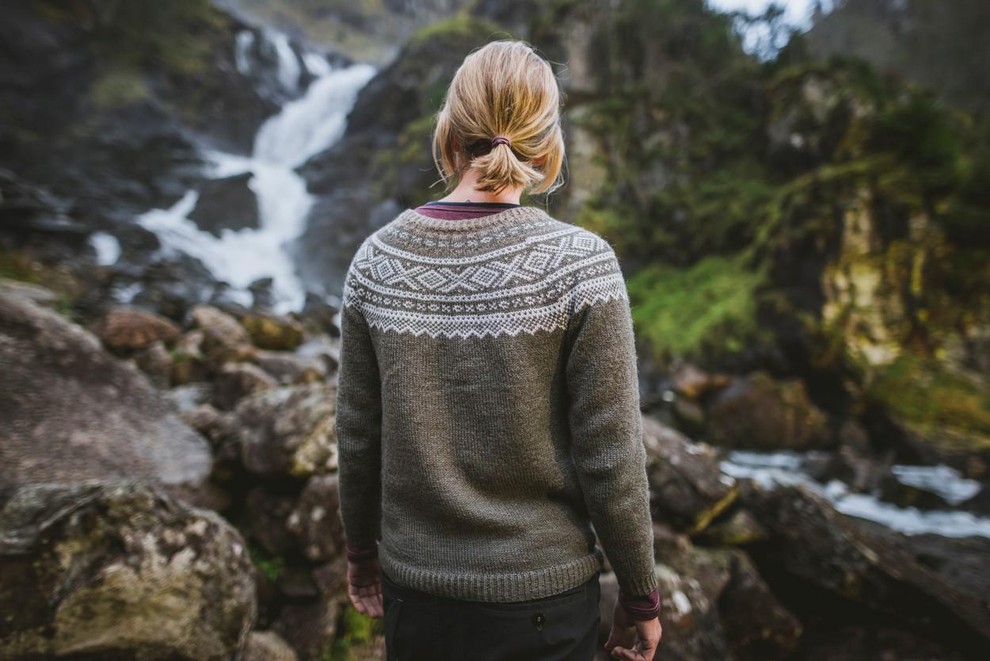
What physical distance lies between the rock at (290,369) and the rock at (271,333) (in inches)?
90.5

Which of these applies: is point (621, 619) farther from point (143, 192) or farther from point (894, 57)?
point (894, 57)

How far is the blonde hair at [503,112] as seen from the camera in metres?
1.33

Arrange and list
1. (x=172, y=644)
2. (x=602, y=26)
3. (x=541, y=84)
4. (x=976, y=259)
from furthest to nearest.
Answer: (x=602, y=26)
(x=976, y=259)
(x=172, y=644)
(x=541, y=84)

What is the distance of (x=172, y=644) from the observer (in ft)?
6.47

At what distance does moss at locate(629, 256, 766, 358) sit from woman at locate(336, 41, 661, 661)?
38.0 ft

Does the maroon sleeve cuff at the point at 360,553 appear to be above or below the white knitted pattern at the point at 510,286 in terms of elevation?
below

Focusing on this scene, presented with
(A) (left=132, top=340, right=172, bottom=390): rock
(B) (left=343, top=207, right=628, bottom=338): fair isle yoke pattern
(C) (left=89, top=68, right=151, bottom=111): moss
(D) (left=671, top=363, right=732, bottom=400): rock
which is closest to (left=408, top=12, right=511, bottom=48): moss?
(C) (left=89, top=68, right=151, bottom=111): moss

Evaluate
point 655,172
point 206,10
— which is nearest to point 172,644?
point 655,172

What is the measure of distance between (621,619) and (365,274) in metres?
1.21

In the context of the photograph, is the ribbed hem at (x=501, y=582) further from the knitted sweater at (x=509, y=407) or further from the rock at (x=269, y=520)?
the rock at (x=269, y=520)

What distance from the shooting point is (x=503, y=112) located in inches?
52.6

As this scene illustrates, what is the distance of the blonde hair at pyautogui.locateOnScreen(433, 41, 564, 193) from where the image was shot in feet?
4.35

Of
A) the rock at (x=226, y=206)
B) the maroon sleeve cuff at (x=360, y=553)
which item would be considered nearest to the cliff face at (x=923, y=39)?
the maroon sleeve cuff at (x=360, y=553)

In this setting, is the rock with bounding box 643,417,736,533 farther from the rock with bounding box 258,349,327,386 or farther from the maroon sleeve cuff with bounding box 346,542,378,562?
the rock with bounding box 258,349,327,386
